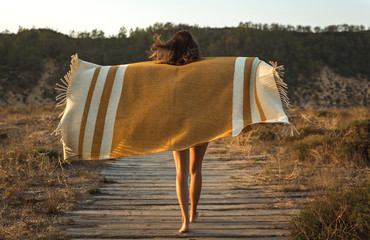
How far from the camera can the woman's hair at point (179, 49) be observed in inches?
138

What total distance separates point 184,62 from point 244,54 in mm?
47646

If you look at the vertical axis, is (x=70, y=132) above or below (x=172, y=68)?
below

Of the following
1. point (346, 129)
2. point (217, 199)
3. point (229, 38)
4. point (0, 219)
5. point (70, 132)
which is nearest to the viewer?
point (70, 132)

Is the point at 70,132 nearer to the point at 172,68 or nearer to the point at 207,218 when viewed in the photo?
the point at 172,68

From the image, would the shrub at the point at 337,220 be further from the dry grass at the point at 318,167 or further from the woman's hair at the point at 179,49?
the woman's hair at the point at 179,49

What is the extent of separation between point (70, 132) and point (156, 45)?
110cm

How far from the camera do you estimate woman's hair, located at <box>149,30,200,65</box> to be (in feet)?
11.5

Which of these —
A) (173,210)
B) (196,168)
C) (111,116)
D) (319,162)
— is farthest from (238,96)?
(319,162)

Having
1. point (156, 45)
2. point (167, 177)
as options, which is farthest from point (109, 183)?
point (156, 45)

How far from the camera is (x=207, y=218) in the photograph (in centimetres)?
427

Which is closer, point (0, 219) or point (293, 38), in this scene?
point (0, 219)

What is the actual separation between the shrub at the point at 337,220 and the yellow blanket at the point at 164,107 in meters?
0.96

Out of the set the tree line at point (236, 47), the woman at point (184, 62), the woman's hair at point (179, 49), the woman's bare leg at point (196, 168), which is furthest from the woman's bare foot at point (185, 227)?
the tree line at point (236, 47)

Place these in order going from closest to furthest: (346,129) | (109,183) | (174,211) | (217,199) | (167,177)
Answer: (174,211) → (217,199) → (109,183) → (167,177) → (346,129)
